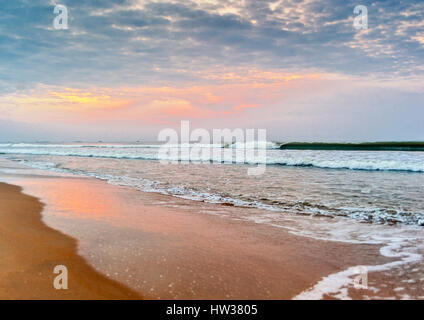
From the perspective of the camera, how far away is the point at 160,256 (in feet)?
11.3

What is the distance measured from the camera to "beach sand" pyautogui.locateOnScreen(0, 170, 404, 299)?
2633mm

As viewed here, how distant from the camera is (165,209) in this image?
6266 mm

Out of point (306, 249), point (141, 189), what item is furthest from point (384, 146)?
point (306, 249)

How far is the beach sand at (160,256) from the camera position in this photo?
2.63m

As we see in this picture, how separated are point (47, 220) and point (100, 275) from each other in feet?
9.25
